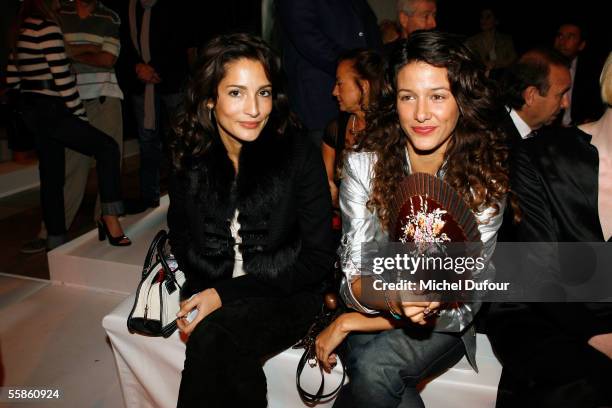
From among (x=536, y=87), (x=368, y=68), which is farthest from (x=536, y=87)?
(x=368, y=68)

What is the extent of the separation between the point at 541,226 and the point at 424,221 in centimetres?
59

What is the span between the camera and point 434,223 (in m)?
1.33

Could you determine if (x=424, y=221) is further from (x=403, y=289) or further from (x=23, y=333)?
(x=23, y=333)

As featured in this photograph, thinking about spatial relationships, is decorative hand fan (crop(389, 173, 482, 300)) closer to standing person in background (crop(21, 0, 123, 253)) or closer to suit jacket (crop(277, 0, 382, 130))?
suit jacket (crop(277, 0, 382, 130))

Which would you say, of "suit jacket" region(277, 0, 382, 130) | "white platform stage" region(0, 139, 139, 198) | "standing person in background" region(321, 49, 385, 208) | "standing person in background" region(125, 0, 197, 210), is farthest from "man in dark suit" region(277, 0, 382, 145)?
"white platform stage" region(0, 139, 139, 198)

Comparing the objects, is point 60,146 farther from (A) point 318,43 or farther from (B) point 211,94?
(B) point 211,94

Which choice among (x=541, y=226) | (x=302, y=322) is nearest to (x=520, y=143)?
(x=541, y=226)

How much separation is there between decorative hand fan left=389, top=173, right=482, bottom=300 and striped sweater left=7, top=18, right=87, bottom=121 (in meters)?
2.69

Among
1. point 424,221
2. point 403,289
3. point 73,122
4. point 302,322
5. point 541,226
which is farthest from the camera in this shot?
point 73,122

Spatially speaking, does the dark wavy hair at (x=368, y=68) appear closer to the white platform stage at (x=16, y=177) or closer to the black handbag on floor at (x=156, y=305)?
the black handbag on floor at (x=156, y=305)

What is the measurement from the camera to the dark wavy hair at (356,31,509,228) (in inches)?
66.2

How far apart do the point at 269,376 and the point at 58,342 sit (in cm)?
151

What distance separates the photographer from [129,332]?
2.01 m

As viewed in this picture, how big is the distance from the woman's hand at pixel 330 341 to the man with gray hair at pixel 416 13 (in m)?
2.46
